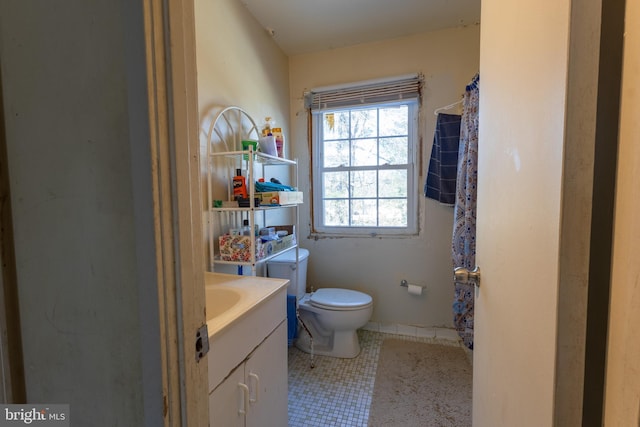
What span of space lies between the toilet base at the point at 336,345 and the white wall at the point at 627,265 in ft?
5.89

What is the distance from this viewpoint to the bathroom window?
2287 mm

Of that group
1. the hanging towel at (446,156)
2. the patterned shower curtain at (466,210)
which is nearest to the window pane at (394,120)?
the hanging towel at (446,156)

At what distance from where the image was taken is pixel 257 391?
1019 mm

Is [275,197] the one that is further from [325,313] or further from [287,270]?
[325,313]

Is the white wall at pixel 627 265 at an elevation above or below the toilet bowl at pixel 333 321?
above

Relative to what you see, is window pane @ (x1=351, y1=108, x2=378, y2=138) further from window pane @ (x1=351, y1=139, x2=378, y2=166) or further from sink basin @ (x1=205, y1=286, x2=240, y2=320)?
sink basin @ (x1=205, y1=286, x2=240, y2=320)

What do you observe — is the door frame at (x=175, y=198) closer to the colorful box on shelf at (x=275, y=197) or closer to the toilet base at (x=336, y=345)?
the colorful box on shelf at (x=275, y=197)

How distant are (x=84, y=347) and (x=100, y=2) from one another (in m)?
0.63

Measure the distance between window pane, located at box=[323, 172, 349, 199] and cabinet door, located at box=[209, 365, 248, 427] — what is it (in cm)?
174

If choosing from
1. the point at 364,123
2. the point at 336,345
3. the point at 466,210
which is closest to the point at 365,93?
the point at 364,123

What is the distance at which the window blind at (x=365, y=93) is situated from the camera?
2.21 metres

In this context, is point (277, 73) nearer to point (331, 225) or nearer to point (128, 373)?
point (331, 225)

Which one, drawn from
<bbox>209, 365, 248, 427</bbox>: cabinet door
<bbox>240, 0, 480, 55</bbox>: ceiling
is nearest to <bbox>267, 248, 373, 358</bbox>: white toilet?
<bbox>209, 365, 248, 427</bbox>: cabinet door

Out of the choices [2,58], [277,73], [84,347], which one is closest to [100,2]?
[2,58]
